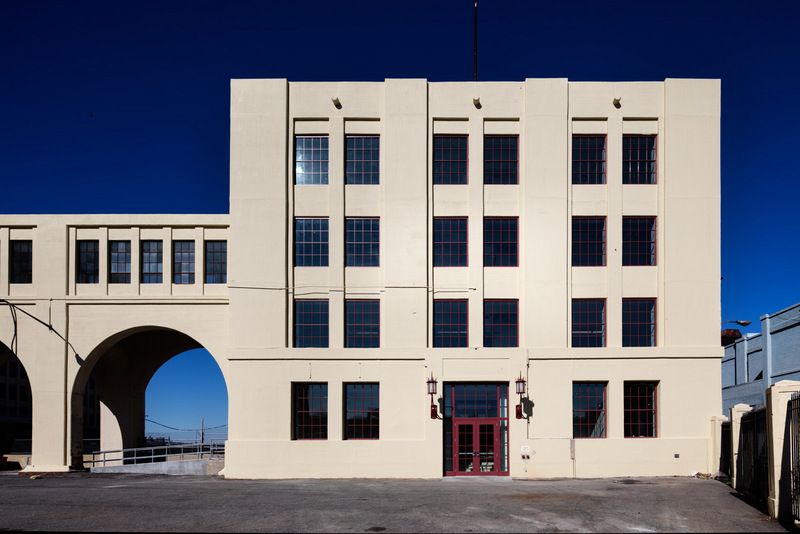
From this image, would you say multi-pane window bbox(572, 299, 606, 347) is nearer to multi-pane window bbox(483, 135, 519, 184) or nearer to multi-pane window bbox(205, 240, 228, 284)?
multi-pane window bbox(483, 135, 519, 184)

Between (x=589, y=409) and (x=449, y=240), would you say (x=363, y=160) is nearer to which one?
(x=449, y=240)

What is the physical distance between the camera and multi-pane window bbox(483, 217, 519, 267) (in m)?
28.6

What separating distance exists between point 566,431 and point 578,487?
3487 millimetres

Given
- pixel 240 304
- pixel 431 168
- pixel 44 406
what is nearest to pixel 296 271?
pixel 240 304

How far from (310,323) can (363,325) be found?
2025mm

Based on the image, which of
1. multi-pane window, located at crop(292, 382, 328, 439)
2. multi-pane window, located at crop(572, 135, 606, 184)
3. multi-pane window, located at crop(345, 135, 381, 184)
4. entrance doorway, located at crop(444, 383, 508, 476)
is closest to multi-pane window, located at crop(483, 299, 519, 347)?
Result: entrance doorway, located at crop(444, 383, 508, 476)

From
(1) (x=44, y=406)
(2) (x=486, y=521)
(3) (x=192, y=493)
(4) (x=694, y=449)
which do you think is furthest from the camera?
(1) (x=44, y=406)

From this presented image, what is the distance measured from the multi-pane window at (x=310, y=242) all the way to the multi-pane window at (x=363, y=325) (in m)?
2.08

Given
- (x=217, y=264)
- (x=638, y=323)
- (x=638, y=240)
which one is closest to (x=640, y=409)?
(x=638, y=323)

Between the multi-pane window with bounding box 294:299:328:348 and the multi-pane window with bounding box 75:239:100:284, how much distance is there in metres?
8.63

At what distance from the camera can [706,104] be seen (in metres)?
28.7

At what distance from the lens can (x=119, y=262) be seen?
30438 millimetres

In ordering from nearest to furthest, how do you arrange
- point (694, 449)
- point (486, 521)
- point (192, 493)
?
point (486, 521) < point (192, 493) < point (694, 449)

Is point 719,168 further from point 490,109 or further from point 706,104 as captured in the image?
point 490,109
